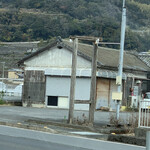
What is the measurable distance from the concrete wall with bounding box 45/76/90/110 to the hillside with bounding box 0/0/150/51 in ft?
156

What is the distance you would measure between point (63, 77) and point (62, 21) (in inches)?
2697

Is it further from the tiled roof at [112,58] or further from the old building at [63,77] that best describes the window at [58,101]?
the tiled roof at [112,58]

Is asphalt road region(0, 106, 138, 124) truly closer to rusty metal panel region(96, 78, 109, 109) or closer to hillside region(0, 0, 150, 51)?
rusty metal panel region(96, 78, 109, 109)

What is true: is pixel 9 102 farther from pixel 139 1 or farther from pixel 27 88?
pixel 139 1

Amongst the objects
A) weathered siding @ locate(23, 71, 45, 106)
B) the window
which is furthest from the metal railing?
weathered siding @ locate(23, 71, 45, 106)

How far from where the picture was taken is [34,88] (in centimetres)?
3734

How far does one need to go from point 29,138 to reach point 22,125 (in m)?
3.51

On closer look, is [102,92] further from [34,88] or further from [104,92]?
[34,88]

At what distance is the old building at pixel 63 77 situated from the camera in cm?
3553

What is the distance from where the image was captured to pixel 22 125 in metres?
20.2

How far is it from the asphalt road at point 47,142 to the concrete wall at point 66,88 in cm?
1683

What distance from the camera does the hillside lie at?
9315cm

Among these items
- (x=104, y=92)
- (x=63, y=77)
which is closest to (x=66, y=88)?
(x=63, y=77)

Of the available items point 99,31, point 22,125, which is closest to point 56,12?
point 99,31
